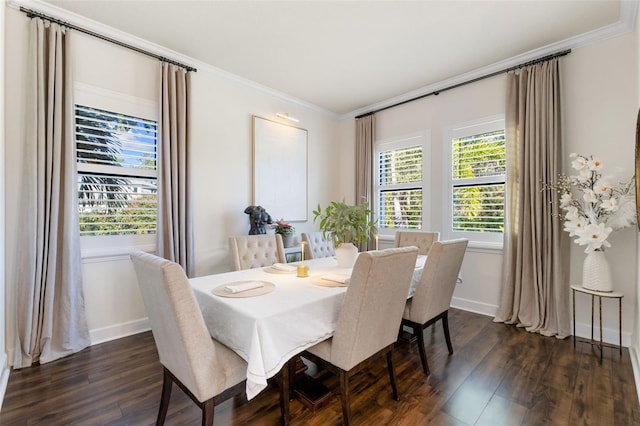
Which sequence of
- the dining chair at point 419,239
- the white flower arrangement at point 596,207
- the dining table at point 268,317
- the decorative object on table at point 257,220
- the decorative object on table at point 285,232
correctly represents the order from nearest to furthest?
the dining table at point 268,317
the white flower arrangement at point 596,207
the dining chair at point 419,239
the decorative object on table at point 257,220
the decorative object on table at point 285,232

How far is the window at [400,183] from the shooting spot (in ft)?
13.6

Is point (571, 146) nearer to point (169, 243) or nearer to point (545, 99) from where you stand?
point (545, 99)

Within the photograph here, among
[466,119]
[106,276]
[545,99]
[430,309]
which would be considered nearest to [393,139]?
[466,119]

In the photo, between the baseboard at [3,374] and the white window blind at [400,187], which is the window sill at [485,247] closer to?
the white window blind at [400,187]

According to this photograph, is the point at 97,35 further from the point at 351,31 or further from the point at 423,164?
the point at 423,164

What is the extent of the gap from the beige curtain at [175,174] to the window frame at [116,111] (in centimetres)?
9

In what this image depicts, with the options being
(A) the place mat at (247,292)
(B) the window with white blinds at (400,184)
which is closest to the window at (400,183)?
(B) the window with white blinds at (400,184)

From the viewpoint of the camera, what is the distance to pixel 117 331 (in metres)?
2.83

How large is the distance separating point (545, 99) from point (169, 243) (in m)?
4.03

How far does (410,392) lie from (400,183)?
2939 mm

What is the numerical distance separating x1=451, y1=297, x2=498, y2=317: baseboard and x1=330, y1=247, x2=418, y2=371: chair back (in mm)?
2330

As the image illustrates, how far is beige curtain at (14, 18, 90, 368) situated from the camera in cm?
231

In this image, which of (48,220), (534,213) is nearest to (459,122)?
(534,213)

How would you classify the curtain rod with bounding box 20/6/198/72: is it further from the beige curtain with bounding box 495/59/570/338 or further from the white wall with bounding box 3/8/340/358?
the beige curtain with bounding box 495/59/570/338
